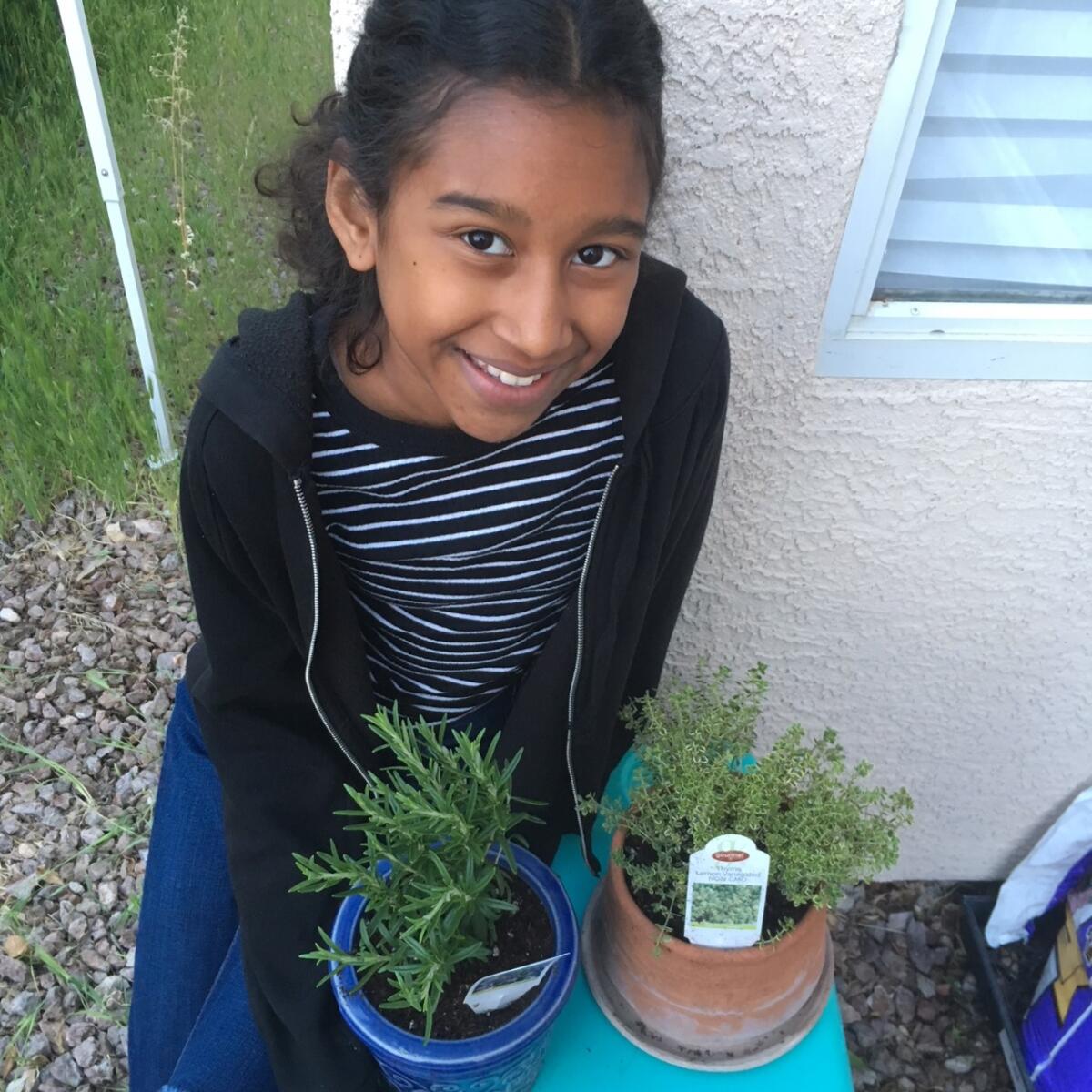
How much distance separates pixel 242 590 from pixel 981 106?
3.90 ft

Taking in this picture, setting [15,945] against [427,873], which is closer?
[427,873]

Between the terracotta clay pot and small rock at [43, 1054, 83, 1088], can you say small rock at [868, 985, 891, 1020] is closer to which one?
the terracotta clay pot

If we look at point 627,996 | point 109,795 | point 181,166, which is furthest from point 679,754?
point 181,166

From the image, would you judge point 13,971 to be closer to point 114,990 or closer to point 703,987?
point 114,990

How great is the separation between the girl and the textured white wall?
174 millimetres

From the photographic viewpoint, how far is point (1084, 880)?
6.53 feet

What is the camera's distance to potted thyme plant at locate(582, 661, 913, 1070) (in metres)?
1.11

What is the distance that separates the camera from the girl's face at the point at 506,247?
3.14ft

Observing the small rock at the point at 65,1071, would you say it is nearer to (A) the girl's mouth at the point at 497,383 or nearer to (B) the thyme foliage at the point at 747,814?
(B) the thyme foliage at the point at 747,814

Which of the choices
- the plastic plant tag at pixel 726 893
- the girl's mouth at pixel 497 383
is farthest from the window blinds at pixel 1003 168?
the plastic plant tag at pixel 726 893

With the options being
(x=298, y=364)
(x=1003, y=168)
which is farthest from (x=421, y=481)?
(x=1003, y=168)

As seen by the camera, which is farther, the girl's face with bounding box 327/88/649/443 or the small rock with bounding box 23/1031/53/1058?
the small rock with bounding box 23/1031/53/1058

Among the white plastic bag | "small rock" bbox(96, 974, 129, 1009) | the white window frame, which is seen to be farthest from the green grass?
the white plastic bag

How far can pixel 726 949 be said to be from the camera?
1.11m
